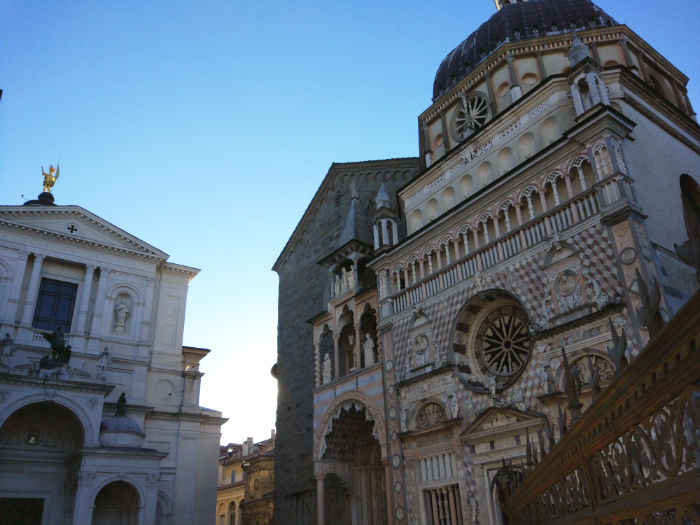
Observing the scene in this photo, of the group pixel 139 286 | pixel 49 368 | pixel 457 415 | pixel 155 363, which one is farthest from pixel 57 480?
pixel 457 415

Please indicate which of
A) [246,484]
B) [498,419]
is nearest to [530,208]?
[498,419]

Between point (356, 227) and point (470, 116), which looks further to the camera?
point (356, 227)

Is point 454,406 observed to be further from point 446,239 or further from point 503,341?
point 446,239

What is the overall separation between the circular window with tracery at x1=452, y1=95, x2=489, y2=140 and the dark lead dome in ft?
4.46

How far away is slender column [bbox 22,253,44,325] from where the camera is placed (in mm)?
25266

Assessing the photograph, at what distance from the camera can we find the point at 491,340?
1630 cm

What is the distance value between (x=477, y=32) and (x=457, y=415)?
17.1 m

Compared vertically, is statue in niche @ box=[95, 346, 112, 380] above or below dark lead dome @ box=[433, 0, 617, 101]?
below

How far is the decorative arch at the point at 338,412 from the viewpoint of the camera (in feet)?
61.0

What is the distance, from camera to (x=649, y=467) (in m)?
2.68

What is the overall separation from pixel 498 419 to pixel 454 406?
59.7 inches

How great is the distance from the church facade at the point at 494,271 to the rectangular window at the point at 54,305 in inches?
470

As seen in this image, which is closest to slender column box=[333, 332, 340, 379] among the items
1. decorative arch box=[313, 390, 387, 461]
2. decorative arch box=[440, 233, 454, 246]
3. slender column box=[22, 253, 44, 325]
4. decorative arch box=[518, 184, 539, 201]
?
decorative arch box=[313, 390, 387, 461]

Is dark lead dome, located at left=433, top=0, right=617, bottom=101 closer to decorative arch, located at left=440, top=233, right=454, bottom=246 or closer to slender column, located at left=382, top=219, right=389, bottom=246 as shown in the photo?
slender column, located at left=382, top=219, right=389, bottom=246
